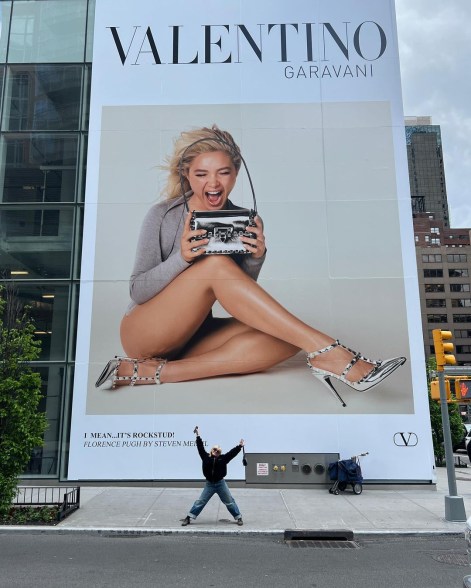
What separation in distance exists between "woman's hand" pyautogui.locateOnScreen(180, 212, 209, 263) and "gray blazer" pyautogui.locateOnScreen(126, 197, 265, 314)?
13 centimetres

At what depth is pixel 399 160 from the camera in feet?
50.8

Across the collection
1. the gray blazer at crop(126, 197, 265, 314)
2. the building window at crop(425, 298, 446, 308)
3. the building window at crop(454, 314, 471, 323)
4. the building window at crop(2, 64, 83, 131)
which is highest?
the building window at crop(425, 298, 446, 308)

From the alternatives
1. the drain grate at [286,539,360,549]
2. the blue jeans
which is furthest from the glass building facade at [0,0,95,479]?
the drain grate at [286,539,360,549]

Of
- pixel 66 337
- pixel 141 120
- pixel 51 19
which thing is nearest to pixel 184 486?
pixel 66 337

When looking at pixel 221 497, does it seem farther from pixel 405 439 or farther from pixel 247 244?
pixel 247 244

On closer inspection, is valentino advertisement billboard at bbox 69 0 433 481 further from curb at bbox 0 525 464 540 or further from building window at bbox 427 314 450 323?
building window at bbox 427 314 450 323

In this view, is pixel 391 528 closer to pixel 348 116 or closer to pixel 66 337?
pixel 66 337

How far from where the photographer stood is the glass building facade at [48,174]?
14516mm

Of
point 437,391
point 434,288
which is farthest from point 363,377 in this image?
point 434,288

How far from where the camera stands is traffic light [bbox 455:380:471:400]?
1064cm

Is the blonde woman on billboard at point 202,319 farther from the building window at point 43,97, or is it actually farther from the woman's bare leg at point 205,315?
the building window at point 43,97

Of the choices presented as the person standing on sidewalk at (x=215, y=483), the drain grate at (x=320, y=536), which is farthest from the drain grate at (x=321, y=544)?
the person standing on sidewalk at (x=215, y=483)

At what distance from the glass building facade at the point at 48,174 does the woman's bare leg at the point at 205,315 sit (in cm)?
226

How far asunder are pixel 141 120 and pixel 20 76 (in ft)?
15.0
